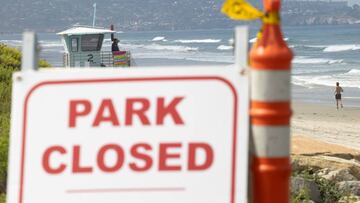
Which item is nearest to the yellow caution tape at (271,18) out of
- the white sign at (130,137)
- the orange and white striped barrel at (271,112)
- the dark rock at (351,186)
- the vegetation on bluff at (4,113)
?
the orange and white striped barrel at (271,112)

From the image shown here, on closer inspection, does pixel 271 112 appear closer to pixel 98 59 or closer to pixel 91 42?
pixel 98 59

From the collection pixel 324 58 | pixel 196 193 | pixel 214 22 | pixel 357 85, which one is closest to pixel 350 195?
pixel 196 193

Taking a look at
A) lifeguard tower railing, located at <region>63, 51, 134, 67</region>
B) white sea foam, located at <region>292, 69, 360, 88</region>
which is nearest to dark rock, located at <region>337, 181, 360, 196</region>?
lifeguard tower railing, located at <region>63, 51, 134, 67</region>

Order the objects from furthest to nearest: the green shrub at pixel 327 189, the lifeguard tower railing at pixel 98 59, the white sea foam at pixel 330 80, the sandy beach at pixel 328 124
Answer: the white sea foam at pixel 330 80, the lifeguard tower railing at pixel 98 59, the sandy beach at pixel 328 124, the green shrub at pixel 327 189

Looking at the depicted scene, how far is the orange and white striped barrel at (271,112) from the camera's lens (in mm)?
2785

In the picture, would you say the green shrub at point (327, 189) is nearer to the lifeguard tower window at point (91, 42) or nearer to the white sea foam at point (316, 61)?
the lifeguard tower window at point (91, 42)

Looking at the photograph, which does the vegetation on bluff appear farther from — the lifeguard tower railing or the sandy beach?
the lifeguard tower railing

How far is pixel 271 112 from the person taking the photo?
2779mm

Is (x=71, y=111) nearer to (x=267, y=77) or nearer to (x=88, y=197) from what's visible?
(x=88, y=197)

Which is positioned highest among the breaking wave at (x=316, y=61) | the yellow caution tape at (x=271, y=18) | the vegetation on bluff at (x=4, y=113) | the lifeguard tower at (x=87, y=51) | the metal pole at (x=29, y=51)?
the breaking wave at (x=316, y=61)

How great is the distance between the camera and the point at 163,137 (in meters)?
2.88

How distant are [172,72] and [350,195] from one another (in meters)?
5.53

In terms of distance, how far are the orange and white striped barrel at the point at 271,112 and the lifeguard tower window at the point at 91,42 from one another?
21719mm

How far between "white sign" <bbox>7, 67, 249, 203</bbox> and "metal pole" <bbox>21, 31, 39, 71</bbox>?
0.24ft
